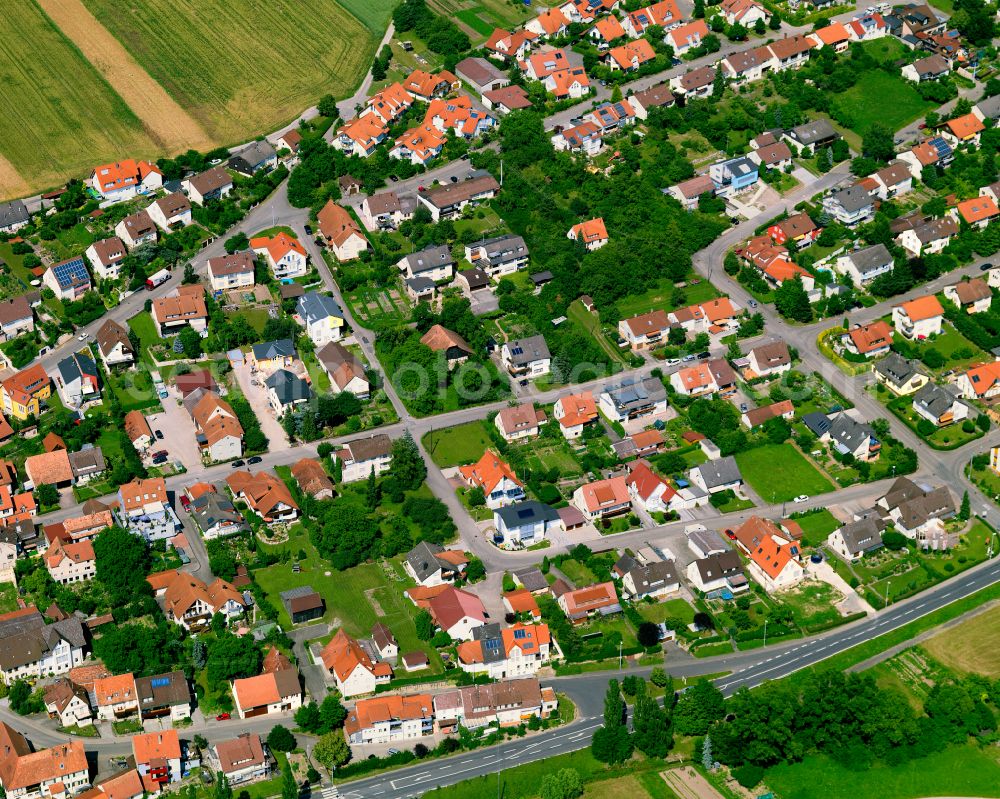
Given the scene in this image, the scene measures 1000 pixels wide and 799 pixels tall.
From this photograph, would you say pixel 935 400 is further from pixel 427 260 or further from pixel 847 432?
pixel 427 260

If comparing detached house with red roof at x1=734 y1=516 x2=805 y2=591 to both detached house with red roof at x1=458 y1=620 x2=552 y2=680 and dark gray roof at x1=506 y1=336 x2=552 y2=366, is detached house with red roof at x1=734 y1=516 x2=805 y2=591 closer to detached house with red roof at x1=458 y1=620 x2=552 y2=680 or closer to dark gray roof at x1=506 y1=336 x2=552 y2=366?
detached house with red roof at x1=458 y1=620 x2=552 y2=680

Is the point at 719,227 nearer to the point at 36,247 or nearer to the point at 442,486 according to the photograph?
the point at 442,486

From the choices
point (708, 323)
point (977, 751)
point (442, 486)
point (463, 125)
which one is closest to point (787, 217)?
point (708, 323)

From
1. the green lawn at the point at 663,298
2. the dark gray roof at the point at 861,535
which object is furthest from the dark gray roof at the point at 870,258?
the dark gray roof at the point at 861,535

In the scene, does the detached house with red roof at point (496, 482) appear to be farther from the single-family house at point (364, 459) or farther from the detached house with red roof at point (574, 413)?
the detached house with red roof at point (574, 413)

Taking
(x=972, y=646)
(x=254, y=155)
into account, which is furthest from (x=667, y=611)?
(x=254, y=155)

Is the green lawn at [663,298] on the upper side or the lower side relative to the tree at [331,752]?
upper
